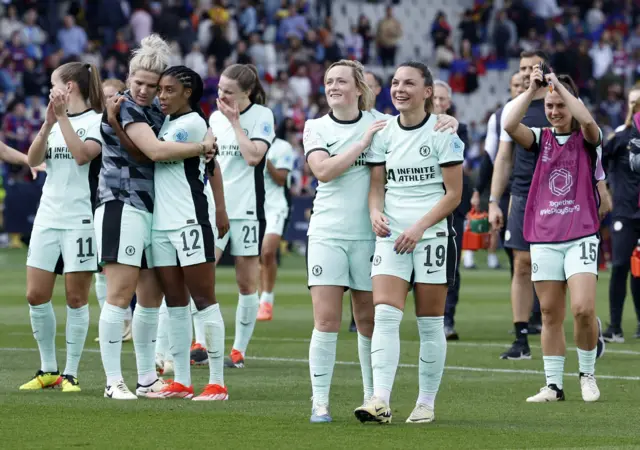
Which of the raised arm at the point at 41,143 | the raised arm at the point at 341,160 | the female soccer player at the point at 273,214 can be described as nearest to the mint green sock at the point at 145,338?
the raised arm at the point at 41,143

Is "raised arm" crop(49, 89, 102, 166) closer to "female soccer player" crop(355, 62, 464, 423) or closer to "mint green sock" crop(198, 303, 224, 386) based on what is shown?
"mint green sock" crop(198, 303, 224, 386)

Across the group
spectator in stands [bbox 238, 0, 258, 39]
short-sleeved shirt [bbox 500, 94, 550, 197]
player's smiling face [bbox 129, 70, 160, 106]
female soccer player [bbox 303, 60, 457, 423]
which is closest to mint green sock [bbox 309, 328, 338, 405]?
female soccer player [bbox 303, 60, 457, 423]

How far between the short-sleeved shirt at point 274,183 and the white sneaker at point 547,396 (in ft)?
20.2

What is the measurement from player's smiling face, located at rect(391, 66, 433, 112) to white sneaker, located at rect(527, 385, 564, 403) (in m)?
2.19

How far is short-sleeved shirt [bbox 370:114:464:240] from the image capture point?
7688mm

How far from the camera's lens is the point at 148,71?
27.9 feet

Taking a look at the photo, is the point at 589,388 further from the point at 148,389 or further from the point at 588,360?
the point at 148,389

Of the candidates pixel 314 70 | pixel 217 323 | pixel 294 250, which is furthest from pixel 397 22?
pixel 217 323

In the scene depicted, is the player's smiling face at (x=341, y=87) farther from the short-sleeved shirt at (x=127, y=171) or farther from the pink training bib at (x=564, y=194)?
the pink training bib at (x=564, y=194)

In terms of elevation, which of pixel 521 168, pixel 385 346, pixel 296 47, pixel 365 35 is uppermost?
pixel 365 35

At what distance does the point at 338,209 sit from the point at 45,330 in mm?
2550

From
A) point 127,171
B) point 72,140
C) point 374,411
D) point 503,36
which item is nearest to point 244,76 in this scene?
point 72,140

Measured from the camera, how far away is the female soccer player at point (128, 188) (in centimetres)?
837

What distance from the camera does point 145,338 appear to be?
877 cm
